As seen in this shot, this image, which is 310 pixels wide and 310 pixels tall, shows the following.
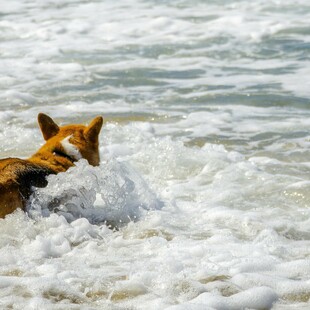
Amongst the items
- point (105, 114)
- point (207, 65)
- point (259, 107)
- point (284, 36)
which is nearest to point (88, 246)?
point (105, 114)

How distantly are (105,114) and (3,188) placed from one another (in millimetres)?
4100

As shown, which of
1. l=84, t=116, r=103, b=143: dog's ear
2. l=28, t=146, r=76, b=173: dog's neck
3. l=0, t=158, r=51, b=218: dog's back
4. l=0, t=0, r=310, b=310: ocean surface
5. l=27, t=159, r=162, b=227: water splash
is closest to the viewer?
l=0, t=0, r=310, b=310: ocean surface

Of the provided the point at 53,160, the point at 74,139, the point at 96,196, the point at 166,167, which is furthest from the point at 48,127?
the point at 166,167

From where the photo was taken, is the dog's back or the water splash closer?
the dog's back

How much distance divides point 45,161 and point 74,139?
1.59 feet

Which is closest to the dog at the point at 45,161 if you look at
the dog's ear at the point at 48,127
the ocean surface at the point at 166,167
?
the dog's ear at the point at 48,127

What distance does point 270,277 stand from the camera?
5062 mm

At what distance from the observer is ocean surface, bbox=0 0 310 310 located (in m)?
4.97

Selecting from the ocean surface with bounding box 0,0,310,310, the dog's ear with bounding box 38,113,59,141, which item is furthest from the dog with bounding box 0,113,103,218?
the ocean surface with bounding box 0,0,310,310

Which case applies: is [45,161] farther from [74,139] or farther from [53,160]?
[74,139]

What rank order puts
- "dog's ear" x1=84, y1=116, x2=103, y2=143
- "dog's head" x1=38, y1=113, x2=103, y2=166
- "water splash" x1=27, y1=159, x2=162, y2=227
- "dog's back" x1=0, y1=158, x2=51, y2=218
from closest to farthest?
1. "dog's back" x1=0, y1=158, x2=51, y2=218
2. "water splash" x1=27, y1=159, x2=162, y2=227
3. "dog's head" x1=38, y1=113, x2=103, y2=166
4. "dog's ear" x1=84, y1=116, x2=103, y2=143

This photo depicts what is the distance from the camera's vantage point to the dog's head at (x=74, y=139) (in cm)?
682

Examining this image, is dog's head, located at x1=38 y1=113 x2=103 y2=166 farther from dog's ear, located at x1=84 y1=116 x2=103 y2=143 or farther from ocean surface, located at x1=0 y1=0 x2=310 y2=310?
ocean surface, located at x1=0 y1=0 x2=310 y2=310

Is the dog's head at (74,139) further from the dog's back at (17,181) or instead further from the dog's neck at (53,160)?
the dog's back at (17,181)
